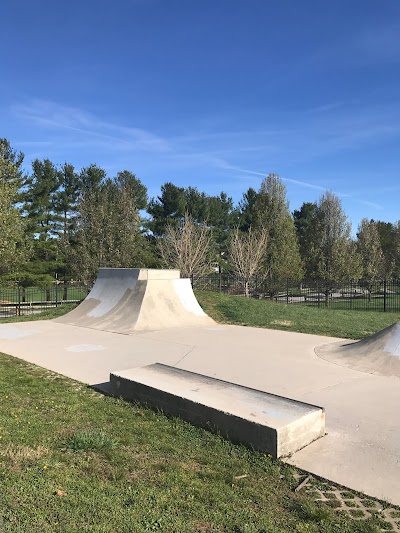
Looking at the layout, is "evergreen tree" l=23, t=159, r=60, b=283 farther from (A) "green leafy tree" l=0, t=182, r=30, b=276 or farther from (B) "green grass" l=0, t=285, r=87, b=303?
(A) "green leafy tree" l=0, t=182, r=30, b=276

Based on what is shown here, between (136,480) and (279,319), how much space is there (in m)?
10.3

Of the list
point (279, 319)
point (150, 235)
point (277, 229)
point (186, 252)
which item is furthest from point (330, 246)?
point (279, 319)

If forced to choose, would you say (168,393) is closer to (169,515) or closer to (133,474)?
(133,474)

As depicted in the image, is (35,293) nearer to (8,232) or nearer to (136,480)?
(8,232)

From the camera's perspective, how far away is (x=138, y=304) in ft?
39.0

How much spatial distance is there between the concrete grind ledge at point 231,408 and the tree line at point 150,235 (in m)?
15.5

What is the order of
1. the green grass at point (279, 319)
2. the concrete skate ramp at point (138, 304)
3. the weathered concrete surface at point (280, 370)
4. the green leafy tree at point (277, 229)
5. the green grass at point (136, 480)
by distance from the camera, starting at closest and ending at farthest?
the green grass at point (136, 480), the weathered concrete surface at point (280, 370), the green grass at point (279, 319), the concrete skate ramp at point (138, 304), the green leafy tree at point (277, 229)

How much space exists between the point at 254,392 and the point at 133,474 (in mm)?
1759

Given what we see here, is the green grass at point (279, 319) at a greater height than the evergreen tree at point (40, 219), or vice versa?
the evergreen tree at point (40, 219)

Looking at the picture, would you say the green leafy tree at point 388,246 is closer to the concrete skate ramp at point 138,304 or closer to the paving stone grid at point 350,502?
the concrete skate ramp at point 138,304

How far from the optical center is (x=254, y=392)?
4590 millimetres

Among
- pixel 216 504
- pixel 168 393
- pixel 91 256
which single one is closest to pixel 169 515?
pixel 216 504

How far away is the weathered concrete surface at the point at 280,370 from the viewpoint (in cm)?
355

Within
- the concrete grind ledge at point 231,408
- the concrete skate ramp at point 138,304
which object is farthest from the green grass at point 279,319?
the concrete grind ledge at point 231,408
